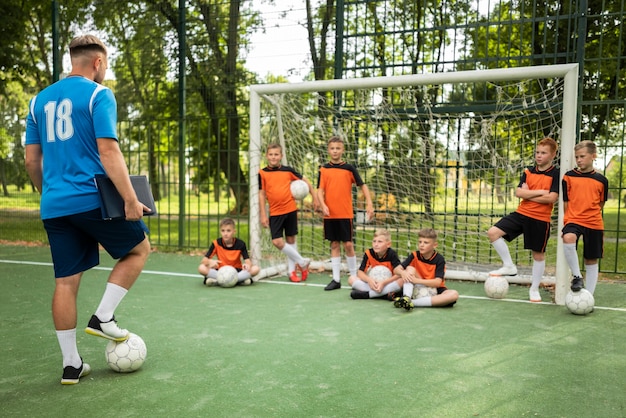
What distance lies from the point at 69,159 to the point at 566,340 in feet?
12.1

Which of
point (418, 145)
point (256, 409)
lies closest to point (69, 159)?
point (256, 409)

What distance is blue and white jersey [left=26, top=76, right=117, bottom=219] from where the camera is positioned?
2.96 m

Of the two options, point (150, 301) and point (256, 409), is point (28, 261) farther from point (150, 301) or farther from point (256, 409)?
point (256, 409)

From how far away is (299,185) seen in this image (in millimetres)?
6516

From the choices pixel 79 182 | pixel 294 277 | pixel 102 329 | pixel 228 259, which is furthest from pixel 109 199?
pixel 294 277

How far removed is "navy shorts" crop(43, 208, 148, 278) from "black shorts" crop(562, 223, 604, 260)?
13.0 feet

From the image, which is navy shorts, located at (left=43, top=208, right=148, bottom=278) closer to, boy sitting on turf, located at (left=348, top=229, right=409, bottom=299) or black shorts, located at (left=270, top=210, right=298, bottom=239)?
boy sitting on turf, located at (left=348, top=229, right=409, bottom=299)

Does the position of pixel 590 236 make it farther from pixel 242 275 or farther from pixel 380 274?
pixel 242 275

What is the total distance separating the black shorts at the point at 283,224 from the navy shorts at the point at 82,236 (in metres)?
3.45

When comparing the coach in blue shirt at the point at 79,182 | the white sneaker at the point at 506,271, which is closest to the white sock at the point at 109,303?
the coach in blue shirt at the point at 79,182

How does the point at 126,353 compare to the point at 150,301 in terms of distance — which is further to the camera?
the point at 150,301

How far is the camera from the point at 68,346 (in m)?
3.16

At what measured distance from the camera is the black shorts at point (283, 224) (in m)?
6.60

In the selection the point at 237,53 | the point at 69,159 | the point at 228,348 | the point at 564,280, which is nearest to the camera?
the point at 69,159
